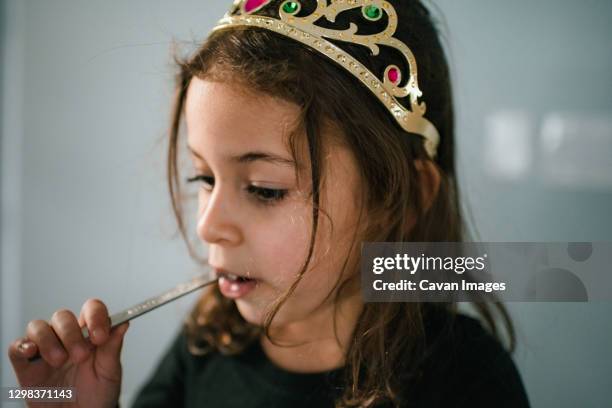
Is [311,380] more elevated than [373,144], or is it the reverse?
[373,144]

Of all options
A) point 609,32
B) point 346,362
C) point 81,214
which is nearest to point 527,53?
point 609,32

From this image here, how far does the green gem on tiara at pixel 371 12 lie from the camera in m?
0.48

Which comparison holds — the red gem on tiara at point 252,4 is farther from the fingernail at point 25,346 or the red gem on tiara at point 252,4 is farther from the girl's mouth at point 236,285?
the fingernail at point 25,346

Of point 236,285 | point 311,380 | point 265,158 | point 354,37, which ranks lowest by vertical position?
point 311,380

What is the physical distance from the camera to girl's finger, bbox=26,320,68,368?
0.51m

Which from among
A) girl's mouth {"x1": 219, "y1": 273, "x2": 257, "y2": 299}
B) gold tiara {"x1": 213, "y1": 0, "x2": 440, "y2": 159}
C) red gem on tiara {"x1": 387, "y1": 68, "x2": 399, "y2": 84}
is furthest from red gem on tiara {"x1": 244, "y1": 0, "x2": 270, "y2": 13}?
girl's mouth {"x1": 219, "y1": 273, "x2": 257, "y2": 299}

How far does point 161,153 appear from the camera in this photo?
0.64 m

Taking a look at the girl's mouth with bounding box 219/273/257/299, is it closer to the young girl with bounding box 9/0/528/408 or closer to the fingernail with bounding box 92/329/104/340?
the young girl with bounding box 9/0/528/408

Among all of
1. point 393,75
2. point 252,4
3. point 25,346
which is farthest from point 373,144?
point 25,346

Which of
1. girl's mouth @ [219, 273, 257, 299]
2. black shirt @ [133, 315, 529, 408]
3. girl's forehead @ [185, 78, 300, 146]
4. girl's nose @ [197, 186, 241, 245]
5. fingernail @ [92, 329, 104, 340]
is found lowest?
black shirt @ [133, 315, 529, 408]

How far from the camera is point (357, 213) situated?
0.50 meters

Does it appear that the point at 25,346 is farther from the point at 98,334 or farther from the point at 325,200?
the point at 325,200

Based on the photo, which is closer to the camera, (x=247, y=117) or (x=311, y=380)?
(x=247, y=117)

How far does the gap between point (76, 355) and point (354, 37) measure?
1.34 feet
